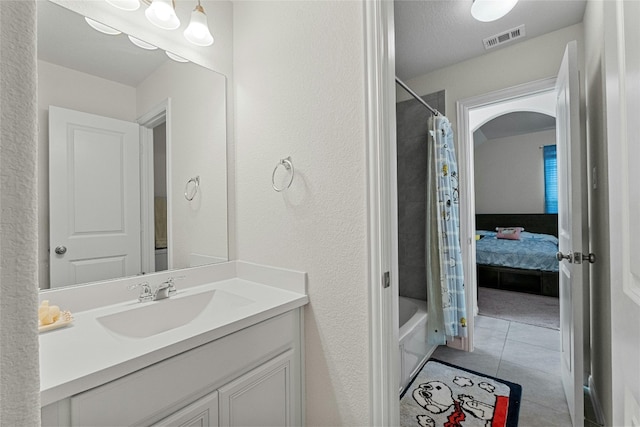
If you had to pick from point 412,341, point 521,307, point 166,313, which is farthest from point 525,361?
point 166,313

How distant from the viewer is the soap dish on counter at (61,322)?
97 cm

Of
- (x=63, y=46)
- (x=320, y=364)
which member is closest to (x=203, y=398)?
(x=320, y=364)

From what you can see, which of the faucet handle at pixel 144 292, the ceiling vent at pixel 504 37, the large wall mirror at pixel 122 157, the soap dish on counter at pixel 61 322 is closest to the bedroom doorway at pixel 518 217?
the ceiling vent at pixel 504 37

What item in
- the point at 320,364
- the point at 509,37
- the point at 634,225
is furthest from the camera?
the point at 509,37

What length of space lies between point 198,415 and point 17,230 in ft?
3.38

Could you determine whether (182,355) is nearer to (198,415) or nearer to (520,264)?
(198,415)

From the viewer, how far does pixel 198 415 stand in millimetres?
959

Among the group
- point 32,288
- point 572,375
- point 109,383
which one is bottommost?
point 572,375

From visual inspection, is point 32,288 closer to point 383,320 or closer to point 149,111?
point 383,320

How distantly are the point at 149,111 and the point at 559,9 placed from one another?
8.35 feet

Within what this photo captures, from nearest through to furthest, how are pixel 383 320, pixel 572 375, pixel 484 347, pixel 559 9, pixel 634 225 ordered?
pixel 634 225, pixel 383 320, pixel 572 375, pixel 559 9, pixel 484 347

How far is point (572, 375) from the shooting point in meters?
1.55

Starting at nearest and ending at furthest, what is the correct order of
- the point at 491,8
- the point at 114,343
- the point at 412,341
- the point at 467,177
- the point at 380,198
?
the point at 114,343 → the point at 380,198 → the point at 491,8 → the point at 412,341 → the point at 467,177

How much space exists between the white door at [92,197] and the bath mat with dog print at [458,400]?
5.60ft
